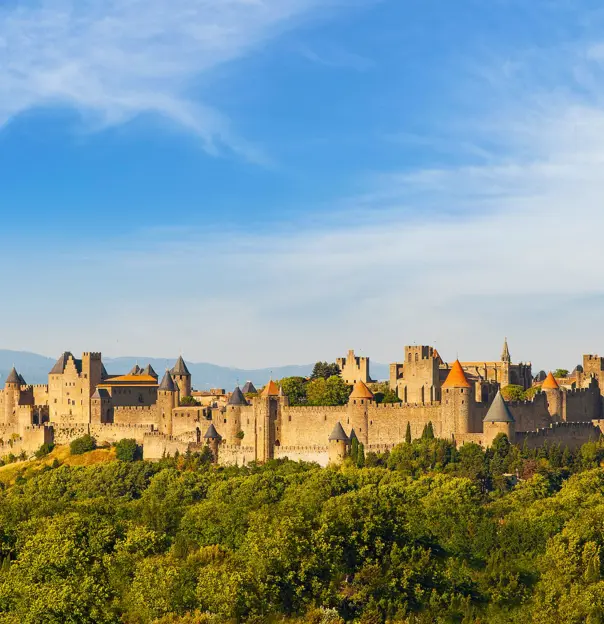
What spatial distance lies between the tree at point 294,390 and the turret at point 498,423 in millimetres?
18493

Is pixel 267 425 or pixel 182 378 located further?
pixel 182 378

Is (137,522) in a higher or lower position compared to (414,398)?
lower

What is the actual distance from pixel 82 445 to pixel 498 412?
35.3m

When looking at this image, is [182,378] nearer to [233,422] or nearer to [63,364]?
[63,364]

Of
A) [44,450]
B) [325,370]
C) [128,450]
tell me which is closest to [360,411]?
[128,450]

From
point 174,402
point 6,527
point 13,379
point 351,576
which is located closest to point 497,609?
point 351,576

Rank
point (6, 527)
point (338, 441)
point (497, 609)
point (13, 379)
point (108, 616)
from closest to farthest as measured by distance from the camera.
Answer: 1. point (108, 616)
2. point (497, 609)
3. point (6, 527)
4. point (338, 441)
5. point (13, 379)

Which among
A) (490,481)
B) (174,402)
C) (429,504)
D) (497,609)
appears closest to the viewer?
(497,609)

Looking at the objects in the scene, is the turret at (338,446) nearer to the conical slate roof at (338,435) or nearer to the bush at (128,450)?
the conical slate roof at (338,435)

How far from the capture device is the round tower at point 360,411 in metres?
94.1

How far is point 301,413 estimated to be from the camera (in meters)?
96.8

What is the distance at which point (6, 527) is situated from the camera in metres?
68.5

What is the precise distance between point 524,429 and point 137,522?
3288cm

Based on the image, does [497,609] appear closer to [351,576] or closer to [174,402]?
[351,576]
